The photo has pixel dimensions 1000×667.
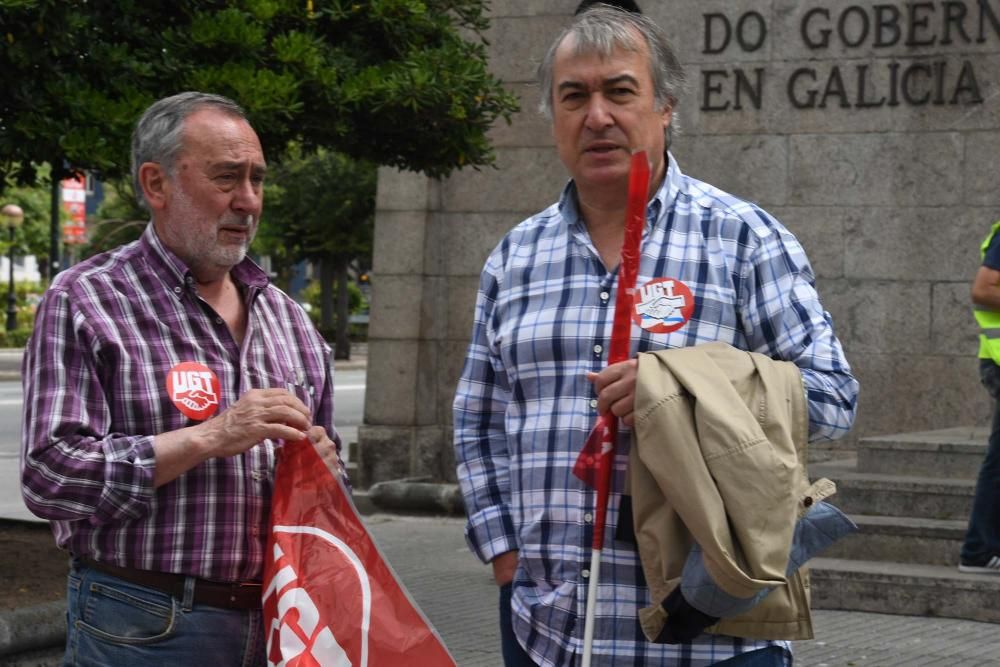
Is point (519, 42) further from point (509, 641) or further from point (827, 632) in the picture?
point (509, 641)

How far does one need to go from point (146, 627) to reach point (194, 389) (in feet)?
1.59

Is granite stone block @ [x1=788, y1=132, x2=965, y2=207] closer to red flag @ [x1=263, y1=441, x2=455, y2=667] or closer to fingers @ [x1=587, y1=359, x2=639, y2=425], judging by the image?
red flag @ [x1=263, y1=441, x2=455, y2=667]

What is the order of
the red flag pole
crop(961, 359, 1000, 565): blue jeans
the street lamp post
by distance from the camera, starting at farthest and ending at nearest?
the street lamp post
crop(961, 359, 1000, 565): blue jeans
the red flag pole

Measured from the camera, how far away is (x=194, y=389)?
347cm

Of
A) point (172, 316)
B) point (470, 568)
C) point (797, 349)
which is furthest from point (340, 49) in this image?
point (797, 349)

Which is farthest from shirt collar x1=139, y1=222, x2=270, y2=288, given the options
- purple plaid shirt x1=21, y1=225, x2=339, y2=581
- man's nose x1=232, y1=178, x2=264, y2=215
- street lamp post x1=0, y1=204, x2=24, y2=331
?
street lamp post x1=0, y1=204, x2=24, y2=331

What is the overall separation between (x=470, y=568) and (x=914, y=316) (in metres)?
3.52

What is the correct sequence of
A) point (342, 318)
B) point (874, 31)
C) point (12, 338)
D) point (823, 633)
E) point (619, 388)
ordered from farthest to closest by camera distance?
point (12, 338) < point (342, 318) < point (874, 31) < point (823, 633) < point (619, 388)

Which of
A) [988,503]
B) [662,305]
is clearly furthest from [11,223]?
[662,305]

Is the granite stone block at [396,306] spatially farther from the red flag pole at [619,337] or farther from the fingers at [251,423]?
the red flag pole at [619,337]

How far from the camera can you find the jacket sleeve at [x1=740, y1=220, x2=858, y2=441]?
3127 mm

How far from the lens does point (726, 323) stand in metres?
3.20

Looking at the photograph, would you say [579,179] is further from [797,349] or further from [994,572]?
[994,572]

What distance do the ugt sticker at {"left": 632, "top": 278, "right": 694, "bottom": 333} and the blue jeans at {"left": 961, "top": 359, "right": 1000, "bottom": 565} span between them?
5432 millimetres
